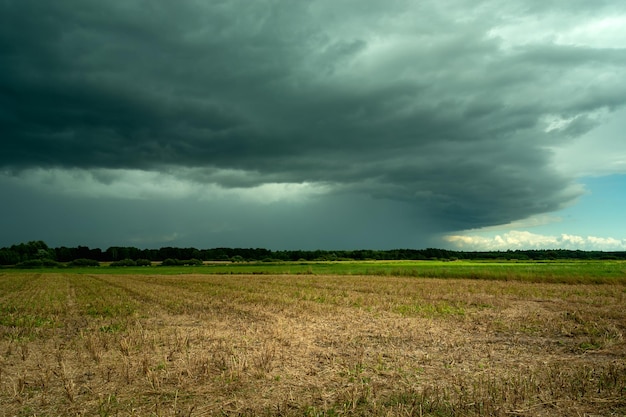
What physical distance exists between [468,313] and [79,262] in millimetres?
129540

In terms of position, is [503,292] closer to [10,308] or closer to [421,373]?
[421,373]

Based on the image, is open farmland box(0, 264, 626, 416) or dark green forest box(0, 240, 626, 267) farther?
dark green forest box(0, 240, 626, 267)

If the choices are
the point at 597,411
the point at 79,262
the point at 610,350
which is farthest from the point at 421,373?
the point at 79,262

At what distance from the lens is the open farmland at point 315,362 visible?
7965 mm

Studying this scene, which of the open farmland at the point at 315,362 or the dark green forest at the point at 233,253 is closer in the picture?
the open farmland at the point at 315,362

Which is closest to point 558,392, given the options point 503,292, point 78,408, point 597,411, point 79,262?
point 597,411

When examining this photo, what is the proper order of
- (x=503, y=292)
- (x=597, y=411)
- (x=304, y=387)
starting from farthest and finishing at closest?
(x=503, y=292), (x=304, y=387), (x=597, y=411)

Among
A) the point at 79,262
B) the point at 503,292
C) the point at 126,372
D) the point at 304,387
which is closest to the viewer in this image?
the point at 304,387

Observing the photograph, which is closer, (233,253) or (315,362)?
(315,362)

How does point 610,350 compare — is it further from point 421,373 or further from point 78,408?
point 78,408

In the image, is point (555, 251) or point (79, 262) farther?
point (555, 251)

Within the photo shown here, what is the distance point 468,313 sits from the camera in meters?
20.2

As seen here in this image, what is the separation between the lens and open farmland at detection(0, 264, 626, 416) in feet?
26.1

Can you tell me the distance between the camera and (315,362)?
1116 cm
